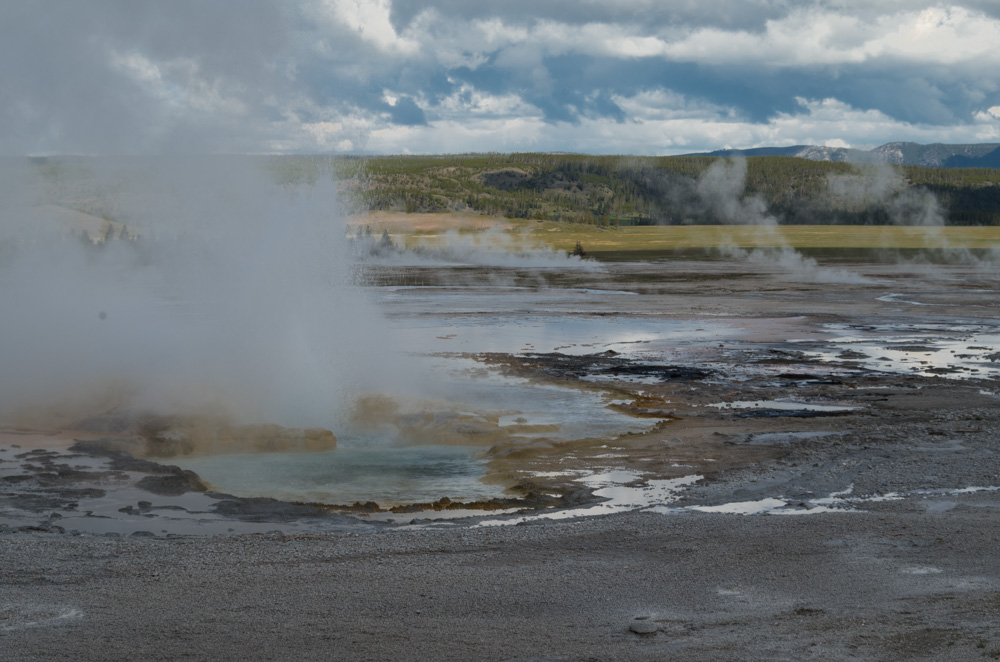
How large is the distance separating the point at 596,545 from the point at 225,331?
17581mm

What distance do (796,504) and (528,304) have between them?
40.2m

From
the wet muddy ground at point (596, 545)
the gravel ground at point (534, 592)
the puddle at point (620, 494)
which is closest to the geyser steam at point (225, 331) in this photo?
the wet muddy ground at point (596, 545)

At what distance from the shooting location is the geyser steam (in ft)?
66.4

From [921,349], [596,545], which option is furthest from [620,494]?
[921,349]

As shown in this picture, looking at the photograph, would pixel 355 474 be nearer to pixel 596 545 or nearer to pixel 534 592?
pixel 596 545

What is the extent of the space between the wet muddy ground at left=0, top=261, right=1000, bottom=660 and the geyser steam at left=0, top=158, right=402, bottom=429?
323 cm

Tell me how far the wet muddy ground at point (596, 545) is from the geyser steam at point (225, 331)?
3.23 metres

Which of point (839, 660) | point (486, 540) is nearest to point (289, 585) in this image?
point (486, 540)

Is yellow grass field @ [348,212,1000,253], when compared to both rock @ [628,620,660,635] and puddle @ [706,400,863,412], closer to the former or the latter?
puddle @ [706,400,863,412]

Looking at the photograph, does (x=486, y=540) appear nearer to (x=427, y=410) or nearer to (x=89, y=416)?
(x=427, y=410)

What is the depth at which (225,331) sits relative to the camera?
26219 millimetres

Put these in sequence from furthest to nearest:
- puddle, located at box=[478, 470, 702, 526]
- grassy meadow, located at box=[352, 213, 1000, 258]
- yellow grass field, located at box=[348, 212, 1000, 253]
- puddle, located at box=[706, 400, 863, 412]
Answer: yellow grass field, located at box=[348, 212, 1000, 253], grassy meadow, located at box=[352, 213, 1000, 258], puddle, located at box=[706, 400, 863, 412], puddle, located at box=[478, 470, 702, 526]

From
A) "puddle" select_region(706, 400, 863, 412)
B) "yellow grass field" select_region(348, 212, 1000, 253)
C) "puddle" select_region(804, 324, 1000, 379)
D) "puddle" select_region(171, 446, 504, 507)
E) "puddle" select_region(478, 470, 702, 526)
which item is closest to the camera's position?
"puddle" select_region(478, 470, 702, 526)

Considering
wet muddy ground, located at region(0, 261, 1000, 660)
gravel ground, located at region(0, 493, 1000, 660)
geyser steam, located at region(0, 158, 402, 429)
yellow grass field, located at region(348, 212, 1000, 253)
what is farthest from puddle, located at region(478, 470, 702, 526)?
yellow grass field, located at region(348, 212, 1000, 253)
